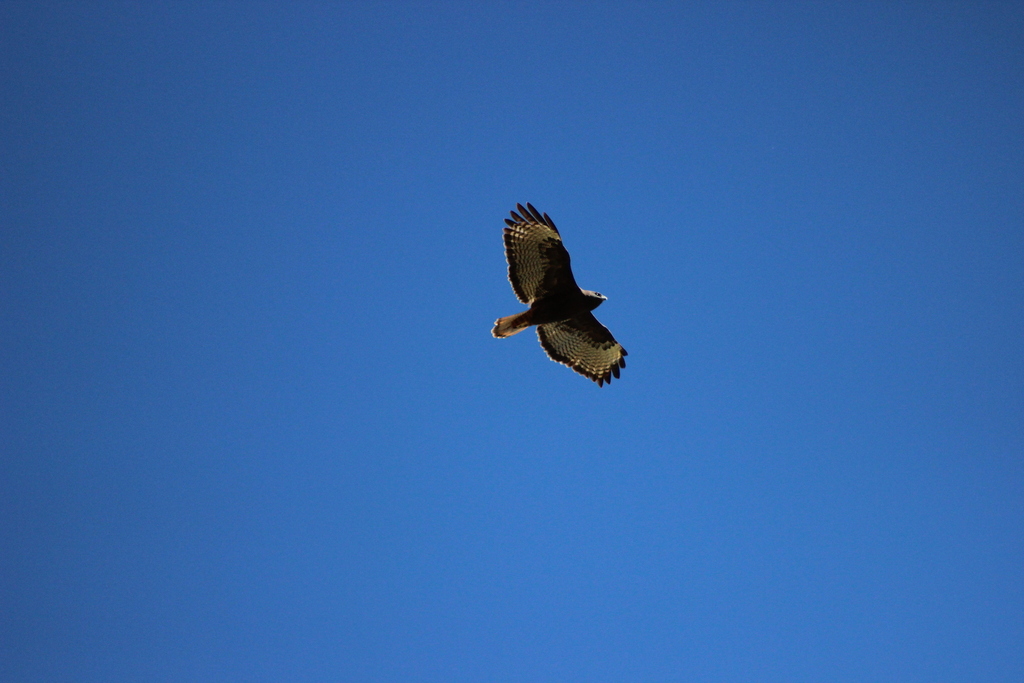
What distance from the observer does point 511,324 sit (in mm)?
11945

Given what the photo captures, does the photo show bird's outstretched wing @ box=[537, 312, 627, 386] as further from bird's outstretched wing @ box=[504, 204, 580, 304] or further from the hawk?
bird's outstretched wing @ box=[504, 204, 580, 304]

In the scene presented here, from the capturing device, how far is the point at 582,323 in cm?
1289

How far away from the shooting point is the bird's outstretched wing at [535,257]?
38.4 ft

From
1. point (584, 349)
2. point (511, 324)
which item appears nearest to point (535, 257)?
point (511, 324)

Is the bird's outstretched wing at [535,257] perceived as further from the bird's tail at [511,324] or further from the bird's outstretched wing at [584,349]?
the bird's outstretched wing at [584,349]

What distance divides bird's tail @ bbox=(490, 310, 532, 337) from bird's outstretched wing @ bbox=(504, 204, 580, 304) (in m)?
0.31

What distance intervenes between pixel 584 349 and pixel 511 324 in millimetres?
1814

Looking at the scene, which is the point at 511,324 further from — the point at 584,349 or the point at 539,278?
the point at 584,349

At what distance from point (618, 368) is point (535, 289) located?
2.27 meters

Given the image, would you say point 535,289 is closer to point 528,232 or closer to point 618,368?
point 528,232

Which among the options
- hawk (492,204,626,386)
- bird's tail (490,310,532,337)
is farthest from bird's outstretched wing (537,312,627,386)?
bird's tail (490,310,532,337)

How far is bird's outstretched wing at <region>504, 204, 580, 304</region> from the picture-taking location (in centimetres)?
1170

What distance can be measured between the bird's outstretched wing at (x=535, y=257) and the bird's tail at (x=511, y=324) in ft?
1.02

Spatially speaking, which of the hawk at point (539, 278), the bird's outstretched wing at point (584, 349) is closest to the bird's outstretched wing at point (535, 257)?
the hawk at point (539, 278)
